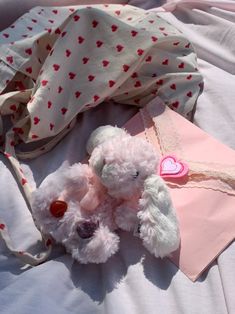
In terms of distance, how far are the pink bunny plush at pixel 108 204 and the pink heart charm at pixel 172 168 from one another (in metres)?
0.03

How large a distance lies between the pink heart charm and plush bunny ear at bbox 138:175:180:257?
53mm

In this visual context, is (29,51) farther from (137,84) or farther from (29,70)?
(137,84)

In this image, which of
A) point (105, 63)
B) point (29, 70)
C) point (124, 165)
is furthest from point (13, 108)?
point (124, 165)

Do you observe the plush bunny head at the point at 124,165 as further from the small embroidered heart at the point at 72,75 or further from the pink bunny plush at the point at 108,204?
the small embroidered heart at the point at 72,75

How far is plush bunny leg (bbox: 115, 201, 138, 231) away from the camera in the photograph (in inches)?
23.6

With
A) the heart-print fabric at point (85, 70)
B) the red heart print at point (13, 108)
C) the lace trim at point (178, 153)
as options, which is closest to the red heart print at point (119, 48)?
the heart-print fabric at point (85, 70)

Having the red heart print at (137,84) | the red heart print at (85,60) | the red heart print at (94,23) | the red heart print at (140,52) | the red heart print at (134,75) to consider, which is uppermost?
the red heart print at (94,23)

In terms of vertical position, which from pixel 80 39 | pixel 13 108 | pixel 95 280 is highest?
pixel 80 39

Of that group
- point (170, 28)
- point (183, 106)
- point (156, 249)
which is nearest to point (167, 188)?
point (156, 249)

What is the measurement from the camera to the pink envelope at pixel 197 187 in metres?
0.59

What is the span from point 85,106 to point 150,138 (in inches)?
5.3

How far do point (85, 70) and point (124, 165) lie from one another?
9.9 inches

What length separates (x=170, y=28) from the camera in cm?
81

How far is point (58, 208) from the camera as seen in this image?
1.94ft
